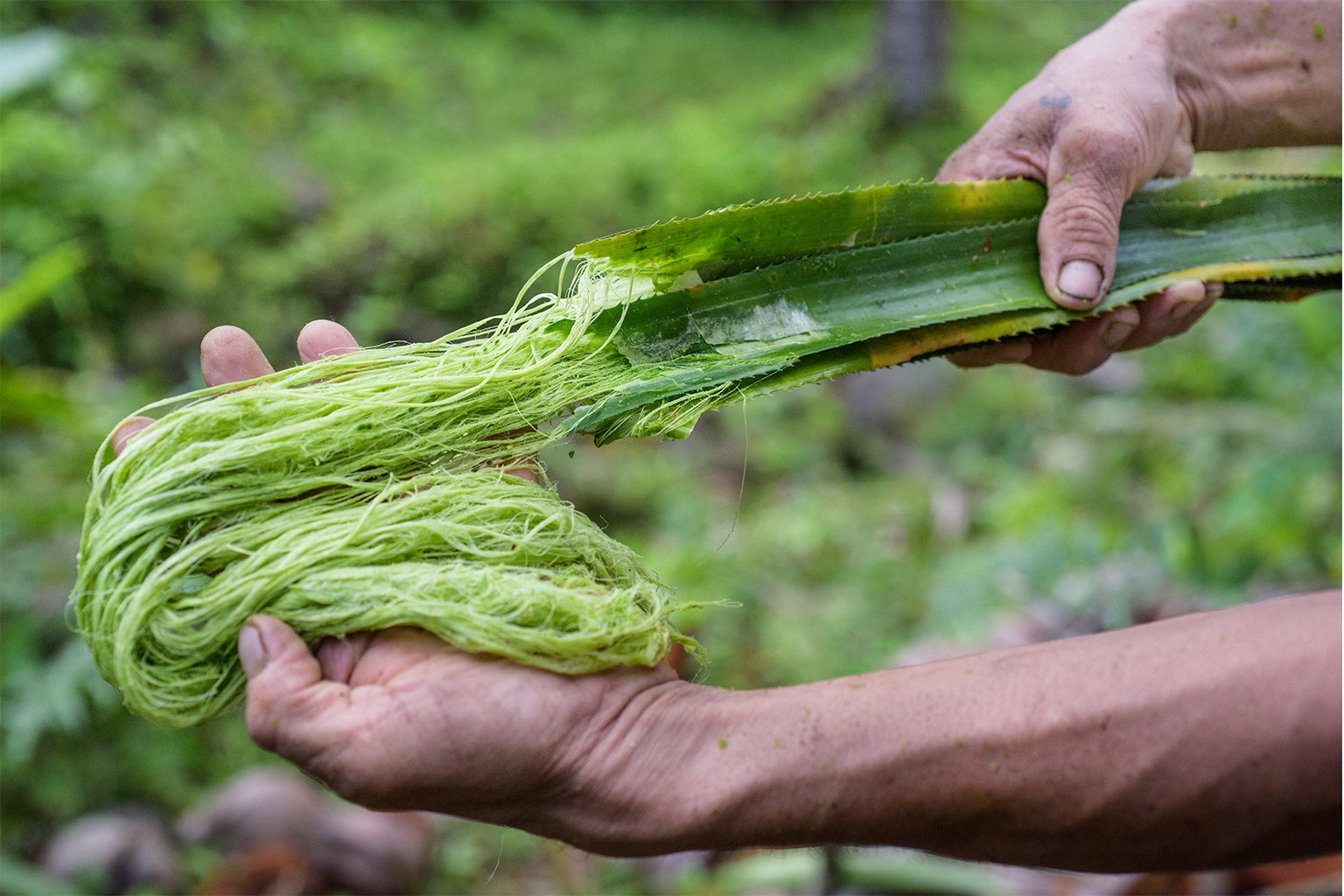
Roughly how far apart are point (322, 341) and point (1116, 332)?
4.47ft

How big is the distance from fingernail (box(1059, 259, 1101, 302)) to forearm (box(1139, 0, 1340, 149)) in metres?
0.57

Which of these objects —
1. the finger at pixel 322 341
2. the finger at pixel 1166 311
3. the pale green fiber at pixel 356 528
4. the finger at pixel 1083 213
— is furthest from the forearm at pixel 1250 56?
the finger at pixel 322 341

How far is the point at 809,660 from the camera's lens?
3508 millimetres

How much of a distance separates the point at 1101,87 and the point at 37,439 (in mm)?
3937

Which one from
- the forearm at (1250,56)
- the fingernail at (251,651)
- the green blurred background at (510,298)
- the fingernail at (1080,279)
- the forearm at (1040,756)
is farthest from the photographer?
the green blurred background at (510,298)

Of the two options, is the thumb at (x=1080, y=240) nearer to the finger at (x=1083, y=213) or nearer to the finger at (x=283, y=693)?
the finger at (x=1083, y=213)

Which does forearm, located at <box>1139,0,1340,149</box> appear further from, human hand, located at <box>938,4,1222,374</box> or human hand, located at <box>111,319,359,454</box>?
human hand, located at <box>111,319,359,454</box>

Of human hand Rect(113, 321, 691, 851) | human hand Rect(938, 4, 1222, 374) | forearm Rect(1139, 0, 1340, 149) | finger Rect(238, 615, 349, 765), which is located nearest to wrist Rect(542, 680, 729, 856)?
human hand Rect(113, 321, 691, 851)

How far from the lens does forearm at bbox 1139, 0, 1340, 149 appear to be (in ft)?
6.30

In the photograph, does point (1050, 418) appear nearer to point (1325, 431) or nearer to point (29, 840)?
point (1325, 431)

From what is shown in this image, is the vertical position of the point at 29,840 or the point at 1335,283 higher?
the point at 1335,283

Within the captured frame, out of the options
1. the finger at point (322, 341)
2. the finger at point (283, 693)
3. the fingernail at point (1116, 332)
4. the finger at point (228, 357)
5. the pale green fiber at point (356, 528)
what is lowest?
the finger at point (283, 693)

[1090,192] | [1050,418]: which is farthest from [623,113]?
[1090,192]

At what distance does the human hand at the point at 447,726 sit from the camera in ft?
3.87
